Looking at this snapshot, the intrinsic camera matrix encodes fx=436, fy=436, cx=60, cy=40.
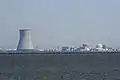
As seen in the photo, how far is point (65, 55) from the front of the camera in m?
58.3

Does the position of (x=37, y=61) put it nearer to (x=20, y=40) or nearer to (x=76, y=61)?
(x=76, y=61)

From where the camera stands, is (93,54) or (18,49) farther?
(18,49)

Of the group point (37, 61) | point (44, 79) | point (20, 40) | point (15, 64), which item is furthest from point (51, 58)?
point (44, 79)

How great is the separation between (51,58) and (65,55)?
3.81 metres

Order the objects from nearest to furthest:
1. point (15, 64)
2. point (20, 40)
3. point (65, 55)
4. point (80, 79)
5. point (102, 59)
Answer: point (80, 79)
point (15, 64)
point (102, 59)
point (65, 55)
point (20, 40)

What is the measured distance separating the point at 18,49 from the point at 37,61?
1601 centimetres

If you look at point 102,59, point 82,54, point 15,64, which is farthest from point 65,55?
point 15,64

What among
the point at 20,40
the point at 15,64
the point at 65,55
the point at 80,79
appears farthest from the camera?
the point at 20,40

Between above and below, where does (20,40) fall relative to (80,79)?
above

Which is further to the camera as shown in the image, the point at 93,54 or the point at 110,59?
the point at 93,54

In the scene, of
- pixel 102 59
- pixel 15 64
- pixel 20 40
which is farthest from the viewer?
pixel 20 40

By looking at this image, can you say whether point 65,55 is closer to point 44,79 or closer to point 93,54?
point 93,54

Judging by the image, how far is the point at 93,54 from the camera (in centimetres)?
5853

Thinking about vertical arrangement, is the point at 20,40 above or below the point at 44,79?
above
